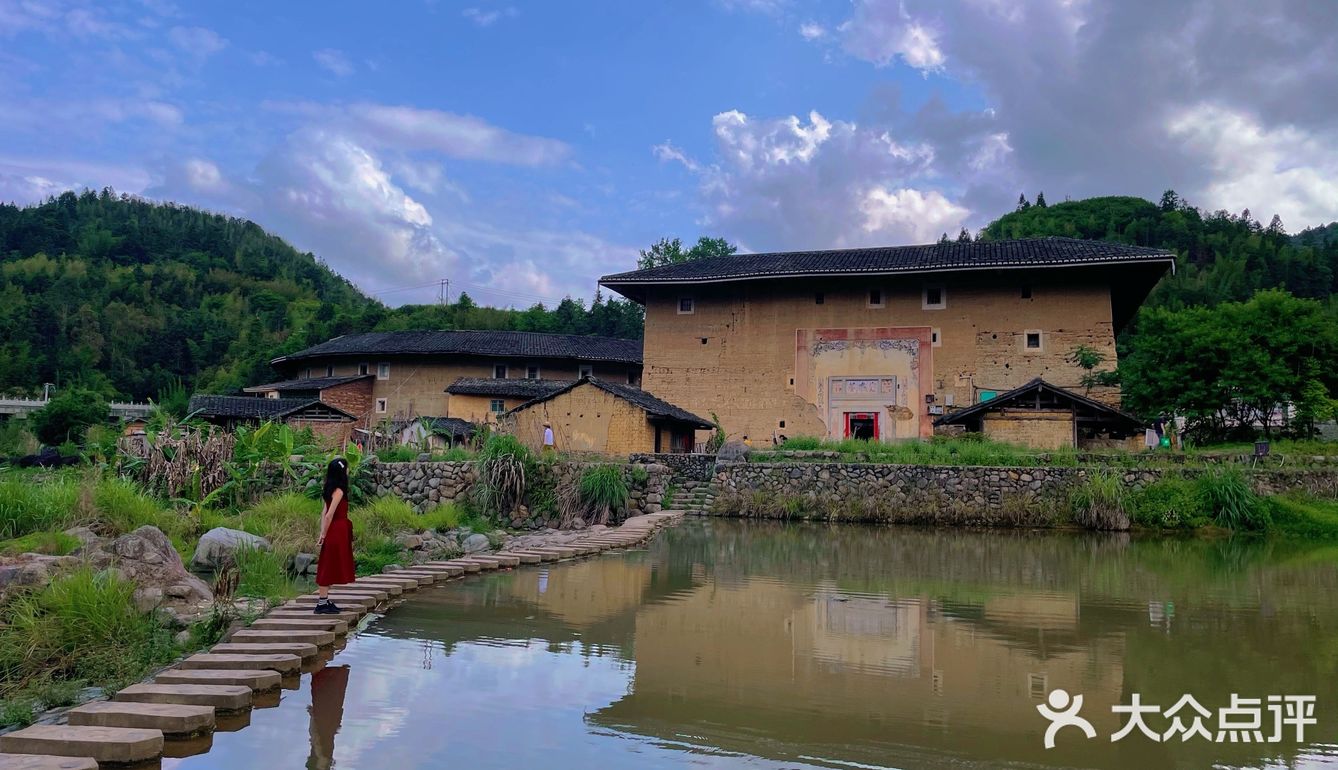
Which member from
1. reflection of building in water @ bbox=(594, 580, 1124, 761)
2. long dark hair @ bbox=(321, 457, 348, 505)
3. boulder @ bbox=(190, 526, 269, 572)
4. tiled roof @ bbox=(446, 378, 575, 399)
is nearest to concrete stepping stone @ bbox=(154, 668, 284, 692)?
reflection of building in water @ bbox=(594, 580, 1124, 761)

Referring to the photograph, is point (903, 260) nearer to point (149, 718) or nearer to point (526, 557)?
point (526, 557)

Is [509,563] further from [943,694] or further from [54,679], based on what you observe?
[943,694]

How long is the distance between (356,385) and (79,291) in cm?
3583

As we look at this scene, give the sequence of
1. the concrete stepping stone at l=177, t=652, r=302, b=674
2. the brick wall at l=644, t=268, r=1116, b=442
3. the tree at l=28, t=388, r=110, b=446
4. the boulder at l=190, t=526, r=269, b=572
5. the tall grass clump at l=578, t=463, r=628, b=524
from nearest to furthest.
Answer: the concrete stepping stone at l=177, t=652, r=302, b=674, the boulder at l=190, t=526, r=269, b=572, the tall grass clump at l=578, t=463, r=628, b=524, the brick wall at l=644, t=268, r=1116, b=442, the tree at l=28, t=388, r=110, b=446

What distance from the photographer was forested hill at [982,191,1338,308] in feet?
148

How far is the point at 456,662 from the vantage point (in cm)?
570

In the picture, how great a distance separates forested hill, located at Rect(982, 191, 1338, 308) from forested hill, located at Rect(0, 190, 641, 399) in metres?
24.8

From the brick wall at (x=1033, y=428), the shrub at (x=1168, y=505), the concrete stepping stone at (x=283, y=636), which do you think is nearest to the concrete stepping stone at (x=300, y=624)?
the concrete stepping stone at (x=283, y=636)

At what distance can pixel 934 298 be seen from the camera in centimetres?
2661

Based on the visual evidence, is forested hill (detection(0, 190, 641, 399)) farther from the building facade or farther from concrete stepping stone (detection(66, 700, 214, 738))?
concrete stepping stone (detection(66, 700, 214, 738))

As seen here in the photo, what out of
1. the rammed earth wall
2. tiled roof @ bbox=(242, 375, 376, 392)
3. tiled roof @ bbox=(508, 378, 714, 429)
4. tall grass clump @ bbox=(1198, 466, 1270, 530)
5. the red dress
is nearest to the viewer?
the red dress

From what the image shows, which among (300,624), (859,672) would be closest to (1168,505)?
(859,672)

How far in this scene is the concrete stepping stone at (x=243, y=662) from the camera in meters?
5.22

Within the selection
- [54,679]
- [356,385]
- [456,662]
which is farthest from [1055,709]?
[356,385]
